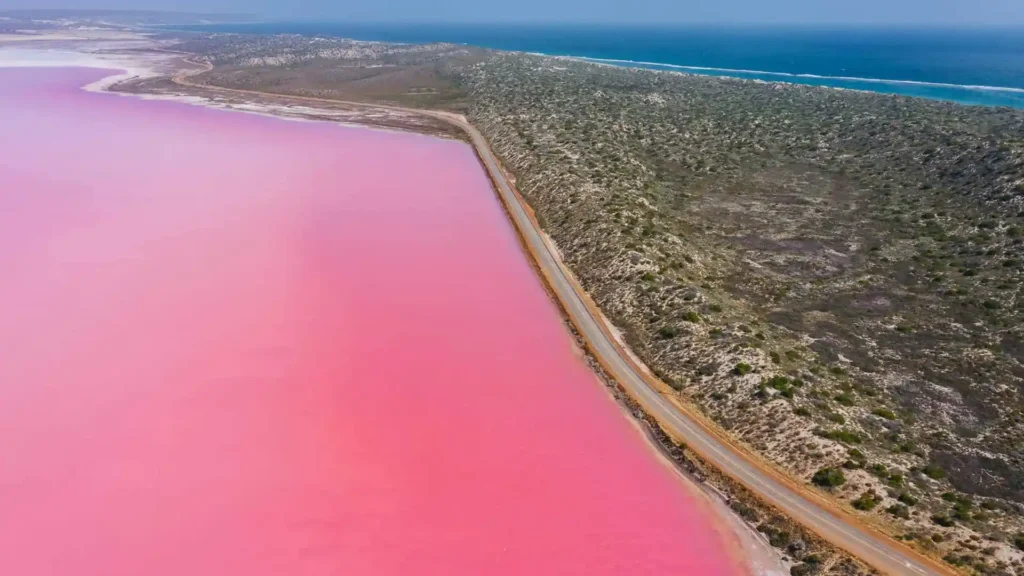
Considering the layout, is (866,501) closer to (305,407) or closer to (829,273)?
(829,273)

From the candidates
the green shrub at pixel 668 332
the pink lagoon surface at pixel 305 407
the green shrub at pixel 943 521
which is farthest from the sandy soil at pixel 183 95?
the green shrub at pixel 668 332

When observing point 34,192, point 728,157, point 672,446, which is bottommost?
point 34,192

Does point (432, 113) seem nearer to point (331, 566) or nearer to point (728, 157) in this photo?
point (728, 157)

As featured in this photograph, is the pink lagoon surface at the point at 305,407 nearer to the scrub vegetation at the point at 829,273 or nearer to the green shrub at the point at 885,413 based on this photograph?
the scrub vegetation at the point at 829,273

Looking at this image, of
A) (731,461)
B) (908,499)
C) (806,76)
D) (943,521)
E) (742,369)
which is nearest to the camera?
(943,521)

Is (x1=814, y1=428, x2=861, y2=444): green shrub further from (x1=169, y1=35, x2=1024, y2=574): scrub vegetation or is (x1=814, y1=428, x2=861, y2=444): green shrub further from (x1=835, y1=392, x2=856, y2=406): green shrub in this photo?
(x1=835, y1=392, x2=856, y2=406): green shrub

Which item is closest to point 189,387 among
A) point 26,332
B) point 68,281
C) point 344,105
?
point 26,332

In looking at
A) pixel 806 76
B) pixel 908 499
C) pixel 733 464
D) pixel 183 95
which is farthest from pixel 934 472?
pixel 806 76
